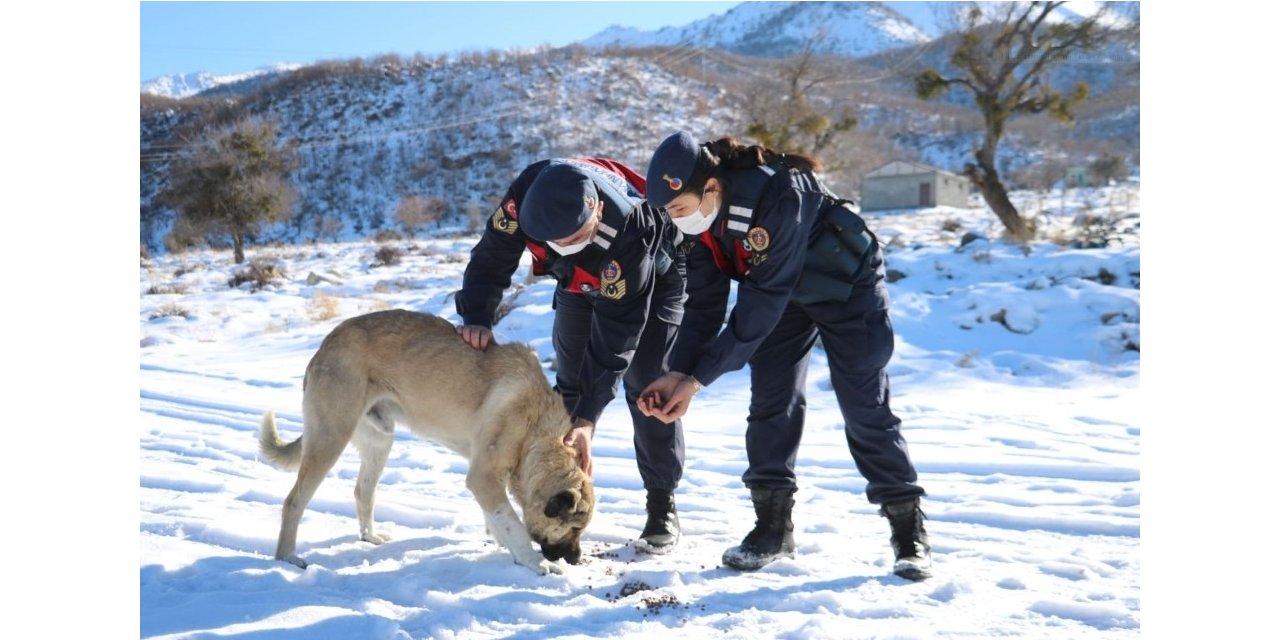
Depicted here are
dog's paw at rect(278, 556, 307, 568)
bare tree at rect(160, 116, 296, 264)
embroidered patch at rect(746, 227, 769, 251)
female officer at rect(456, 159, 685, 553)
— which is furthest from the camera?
bare tree at rect(160, 116, 296, 264)

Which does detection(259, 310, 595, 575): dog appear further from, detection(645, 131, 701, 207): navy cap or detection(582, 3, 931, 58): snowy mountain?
detection(582, 3, 931, 58): snowy mountain

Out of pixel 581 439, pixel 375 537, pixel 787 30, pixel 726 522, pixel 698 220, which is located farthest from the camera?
pixel 787 30

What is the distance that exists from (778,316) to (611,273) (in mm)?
893

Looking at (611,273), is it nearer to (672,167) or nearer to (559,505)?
(672,167)

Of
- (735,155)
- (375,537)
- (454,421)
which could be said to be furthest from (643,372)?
(375,537)

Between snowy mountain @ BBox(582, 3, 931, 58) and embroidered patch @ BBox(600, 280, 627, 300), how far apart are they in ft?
440

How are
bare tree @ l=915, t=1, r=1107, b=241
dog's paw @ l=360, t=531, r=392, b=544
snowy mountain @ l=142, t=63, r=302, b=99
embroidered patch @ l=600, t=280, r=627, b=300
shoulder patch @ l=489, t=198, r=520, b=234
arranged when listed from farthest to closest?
snowy mountain @ l=142, t=63, r=302, b=99
bare tree @ l=915, t=1, r=1107, b=241
dog's paw @ l=360, t=531, r=392, b=544
shoulder patch @ l=489, t=198, r=520, b=234
embroidered patch @ l=600, t=280, r=627, b=300

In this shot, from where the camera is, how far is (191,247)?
3425cm

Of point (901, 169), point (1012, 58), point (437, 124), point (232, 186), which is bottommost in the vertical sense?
point (232, 186)

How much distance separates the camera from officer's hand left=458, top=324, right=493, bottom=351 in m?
4.50

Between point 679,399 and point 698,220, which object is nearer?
point 679,399

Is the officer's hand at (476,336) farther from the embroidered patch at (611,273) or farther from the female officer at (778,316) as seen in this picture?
the female officer at (778,316)

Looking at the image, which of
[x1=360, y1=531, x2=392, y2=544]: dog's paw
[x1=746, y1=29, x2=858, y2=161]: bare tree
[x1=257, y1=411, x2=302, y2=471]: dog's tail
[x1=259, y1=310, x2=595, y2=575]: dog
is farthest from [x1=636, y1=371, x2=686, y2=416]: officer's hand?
[x1=746, y1=29, x2=858, y2=161]: bare tree

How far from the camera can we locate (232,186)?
28.9 m
